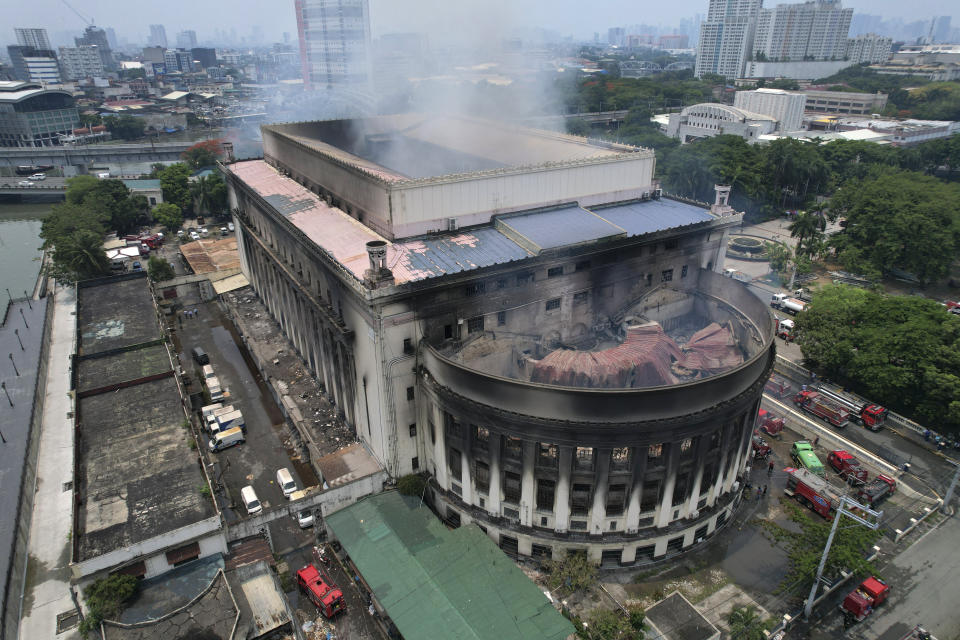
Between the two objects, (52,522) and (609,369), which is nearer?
(609,369)

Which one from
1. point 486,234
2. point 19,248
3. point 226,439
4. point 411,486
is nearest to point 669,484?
point 411,486

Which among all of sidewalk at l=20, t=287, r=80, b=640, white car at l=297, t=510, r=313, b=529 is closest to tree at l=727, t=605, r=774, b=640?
white car at l=297, t=510, r=313, b=529

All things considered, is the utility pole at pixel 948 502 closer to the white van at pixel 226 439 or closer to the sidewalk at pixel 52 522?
the white van at pixel 226 439

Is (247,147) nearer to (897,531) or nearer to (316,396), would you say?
(316,396)

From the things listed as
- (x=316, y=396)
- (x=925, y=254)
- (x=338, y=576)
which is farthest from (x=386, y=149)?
(x=925, y=254)

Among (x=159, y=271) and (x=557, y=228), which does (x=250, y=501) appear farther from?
(x=159, y=271)
